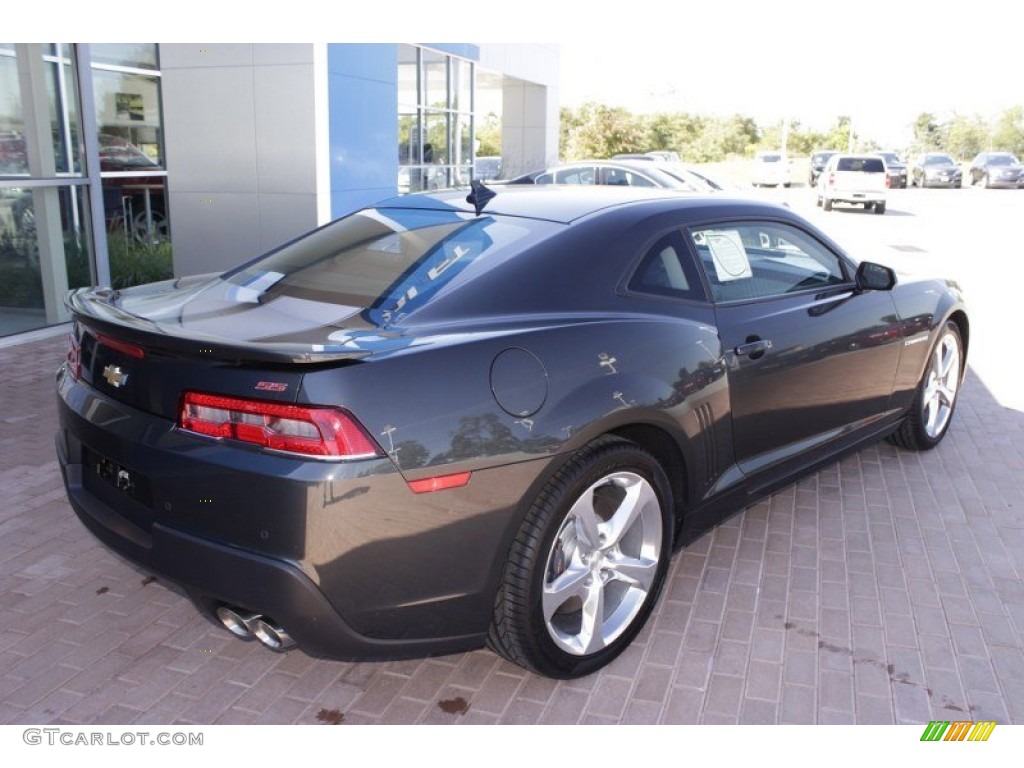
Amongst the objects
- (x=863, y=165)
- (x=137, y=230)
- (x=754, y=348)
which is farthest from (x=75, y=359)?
(x=863, y=165)

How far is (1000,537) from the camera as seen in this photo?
4324mm

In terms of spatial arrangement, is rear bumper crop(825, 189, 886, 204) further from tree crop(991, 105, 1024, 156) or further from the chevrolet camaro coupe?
tree crop(991, 105, 1024, 156)

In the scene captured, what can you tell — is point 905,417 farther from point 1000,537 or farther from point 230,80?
point 230,80

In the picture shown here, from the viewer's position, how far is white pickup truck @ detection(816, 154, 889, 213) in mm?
26234

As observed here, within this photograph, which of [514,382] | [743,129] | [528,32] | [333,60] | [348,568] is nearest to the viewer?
[348,568]

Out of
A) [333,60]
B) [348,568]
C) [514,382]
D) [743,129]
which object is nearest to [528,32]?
[333,60]

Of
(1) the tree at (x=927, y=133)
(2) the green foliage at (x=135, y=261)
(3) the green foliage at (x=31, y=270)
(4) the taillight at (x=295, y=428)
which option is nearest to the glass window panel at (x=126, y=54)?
(2) the green foliage at (x=135, y=261)

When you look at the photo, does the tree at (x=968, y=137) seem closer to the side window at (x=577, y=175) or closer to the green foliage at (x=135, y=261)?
the side window at (x=577, y=175)

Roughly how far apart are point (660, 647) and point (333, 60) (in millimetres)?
8644

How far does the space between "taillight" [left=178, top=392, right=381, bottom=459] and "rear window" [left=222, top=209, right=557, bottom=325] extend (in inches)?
19.6

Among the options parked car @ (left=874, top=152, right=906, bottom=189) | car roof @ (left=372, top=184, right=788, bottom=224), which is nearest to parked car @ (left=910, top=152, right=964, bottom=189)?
parked car @ (left=874, top=152, right=906, bottom=189)

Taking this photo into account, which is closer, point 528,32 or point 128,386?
point 128,386

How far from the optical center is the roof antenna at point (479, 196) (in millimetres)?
3701

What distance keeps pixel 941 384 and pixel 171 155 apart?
883 cm
